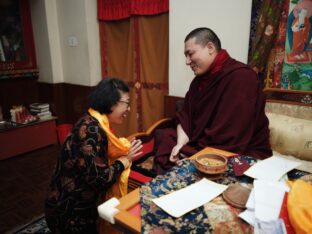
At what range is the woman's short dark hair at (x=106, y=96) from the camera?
4.42 feet

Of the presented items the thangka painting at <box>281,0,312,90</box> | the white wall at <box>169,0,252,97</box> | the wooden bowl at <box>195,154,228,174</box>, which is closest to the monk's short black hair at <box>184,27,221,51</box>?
the white wall at <box>169,0,252,97</box>

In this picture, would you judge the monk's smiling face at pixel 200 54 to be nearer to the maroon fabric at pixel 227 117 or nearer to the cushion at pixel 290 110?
the maroon fabric at pixel 227 117

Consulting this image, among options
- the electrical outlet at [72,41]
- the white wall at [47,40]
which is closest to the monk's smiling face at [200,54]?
the electrical outlet at [72,41]

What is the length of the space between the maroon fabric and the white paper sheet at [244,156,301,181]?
0.38 m

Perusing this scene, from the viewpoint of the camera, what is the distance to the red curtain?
272 cm

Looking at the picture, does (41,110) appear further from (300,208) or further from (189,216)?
(300,208)

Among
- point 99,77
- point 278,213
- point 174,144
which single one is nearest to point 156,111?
point 99,77

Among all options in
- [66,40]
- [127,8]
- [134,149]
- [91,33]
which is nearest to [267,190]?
[134,149]

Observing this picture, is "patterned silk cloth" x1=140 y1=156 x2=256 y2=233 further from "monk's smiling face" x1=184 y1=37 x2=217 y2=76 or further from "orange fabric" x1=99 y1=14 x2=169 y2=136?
"orange fabric" x1=99 y1=14 x2=169 y2=136

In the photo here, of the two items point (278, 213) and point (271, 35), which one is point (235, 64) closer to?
point (271, 35)

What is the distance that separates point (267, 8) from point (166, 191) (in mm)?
1649

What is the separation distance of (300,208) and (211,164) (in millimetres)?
374

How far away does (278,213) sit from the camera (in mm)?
813

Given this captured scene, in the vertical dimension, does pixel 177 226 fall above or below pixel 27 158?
above
